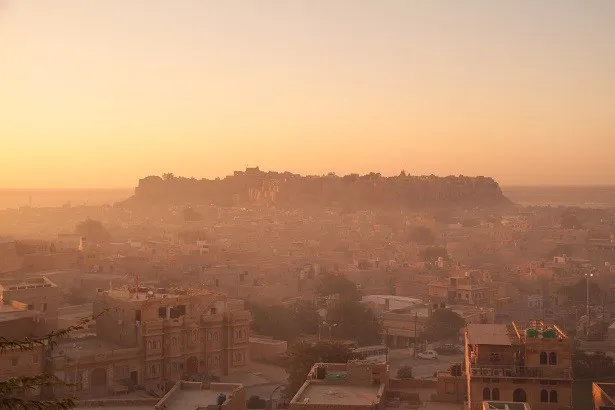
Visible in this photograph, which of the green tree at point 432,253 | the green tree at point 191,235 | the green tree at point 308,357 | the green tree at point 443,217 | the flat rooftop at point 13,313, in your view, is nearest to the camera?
the green tree at point 308,357

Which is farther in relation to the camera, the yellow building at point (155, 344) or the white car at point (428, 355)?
the white car at point (428, 355)

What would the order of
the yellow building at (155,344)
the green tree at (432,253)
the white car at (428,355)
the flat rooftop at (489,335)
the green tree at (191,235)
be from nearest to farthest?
the flat rooftop at (489,335)
the yellow building at (155,344)
the white car at (428,355)
the green tree at (432,253)
the green tree at (191,235)

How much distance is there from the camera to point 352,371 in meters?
16.2

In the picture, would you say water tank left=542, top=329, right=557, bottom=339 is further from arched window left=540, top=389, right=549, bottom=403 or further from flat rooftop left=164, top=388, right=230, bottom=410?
flat rooftop left=164, top=388, right=230, bottom=410

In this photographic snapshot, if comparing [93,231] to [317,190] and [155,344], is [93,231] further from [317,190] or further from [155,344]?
[317,190]

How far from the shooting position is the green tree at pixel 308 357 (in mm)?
19953

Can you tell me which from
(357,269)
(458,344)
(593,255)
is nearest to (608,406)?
(458,344)

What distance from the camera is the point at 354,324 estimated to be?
29.2 m

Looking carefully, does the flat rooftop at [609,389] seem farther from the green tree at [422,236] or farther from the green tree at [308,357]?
the green tree at [422,236]

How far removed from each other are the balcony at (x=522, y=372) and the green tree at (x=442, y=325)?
15.3 metres

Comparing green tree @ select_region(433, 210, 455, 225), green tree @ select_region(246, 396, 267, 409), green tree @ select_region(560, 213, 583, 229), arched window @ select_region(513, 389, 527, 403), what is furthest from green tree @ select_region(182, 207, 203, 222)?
arched window @ select_region(513, 389, 527, 403)

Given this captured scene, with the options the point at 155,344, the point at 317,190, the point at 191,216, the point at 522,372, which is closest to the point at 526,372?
the point at 522,372

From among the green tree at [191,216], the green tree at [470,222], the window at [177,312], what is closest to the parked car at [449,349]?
the window at [177,312]

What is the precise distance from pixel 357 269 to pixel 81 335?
73.7 ft
